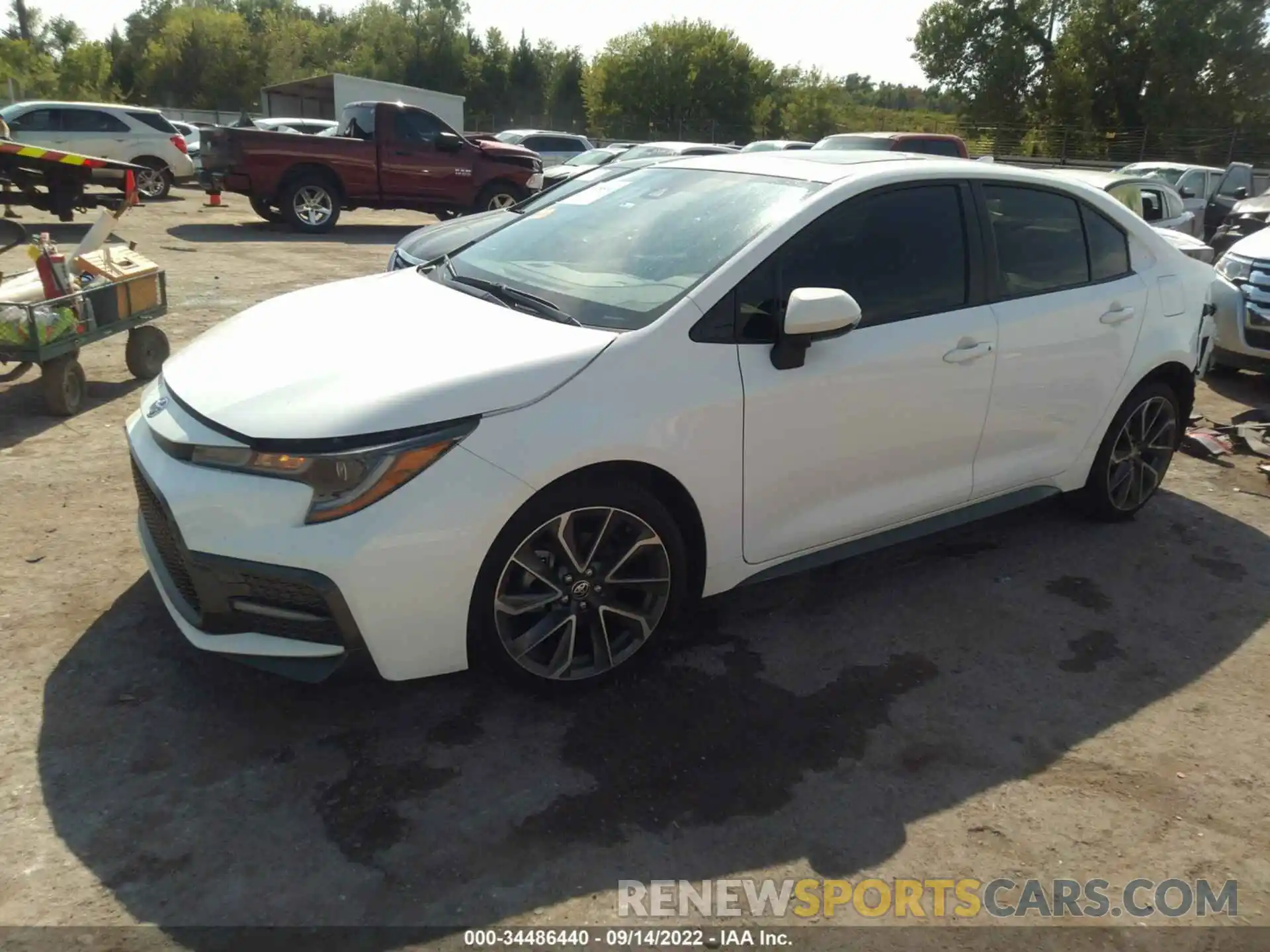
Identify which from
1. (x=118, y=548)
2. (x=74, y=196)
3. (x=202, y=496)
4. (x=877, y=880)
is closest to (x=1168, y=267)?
(x=877, y=880)

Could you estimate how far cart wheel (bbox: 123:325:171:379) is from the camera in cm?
682

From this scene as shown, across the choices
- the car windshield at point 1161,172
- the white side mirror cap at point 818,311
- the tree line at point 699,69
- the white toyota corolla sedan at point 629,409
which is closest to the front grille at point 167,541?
the white toyota corolla sedan at point 629,409

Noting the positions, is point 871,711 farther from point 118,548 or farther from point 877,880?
point 118,548

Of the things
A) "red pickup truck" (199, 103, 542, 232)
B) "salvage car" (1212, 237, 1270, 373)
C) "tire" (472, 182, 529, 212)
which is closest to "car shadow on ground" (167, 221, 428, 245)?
"red pickup truck" (199, 103, 542, 232)

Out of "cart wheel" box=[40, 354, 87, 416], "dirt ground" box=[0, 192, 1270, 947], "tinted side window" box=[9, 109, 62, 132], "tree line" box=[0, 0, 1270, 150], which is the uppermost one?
"tree line" box=[0, 0, 1270, 150]

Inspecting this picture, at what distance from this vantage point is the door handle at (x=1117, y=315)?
4.50 meters

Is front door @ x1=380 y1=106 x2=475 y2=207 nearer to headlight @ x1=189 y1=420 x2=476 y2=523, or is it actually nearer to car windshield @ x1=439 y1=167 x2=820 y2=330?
car windshield @ x1=439 y1=167 x2=820 y2=330

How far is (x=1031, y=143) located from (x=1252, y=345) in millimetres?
38794

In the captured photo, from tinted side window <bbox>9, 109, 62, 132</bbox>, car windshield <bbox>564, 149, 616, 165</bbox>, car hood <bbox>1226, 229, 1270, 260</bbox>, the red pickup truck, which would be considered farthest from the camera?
car windshield <bbox>564, 149, 616, 165</bbox>

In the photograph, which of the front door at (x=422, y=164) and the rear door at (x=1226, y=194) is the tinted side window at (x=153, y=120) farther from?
the rear door at (x=1226, y=194)

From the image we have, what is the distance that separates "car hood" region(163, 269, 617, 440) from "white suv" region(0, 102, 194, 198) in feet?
55.0

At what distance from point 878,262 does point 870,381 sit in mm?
484

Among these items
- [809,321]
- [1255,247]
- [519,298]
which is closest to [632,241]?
[519,298]

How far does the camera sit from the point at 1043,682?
11.9ft
